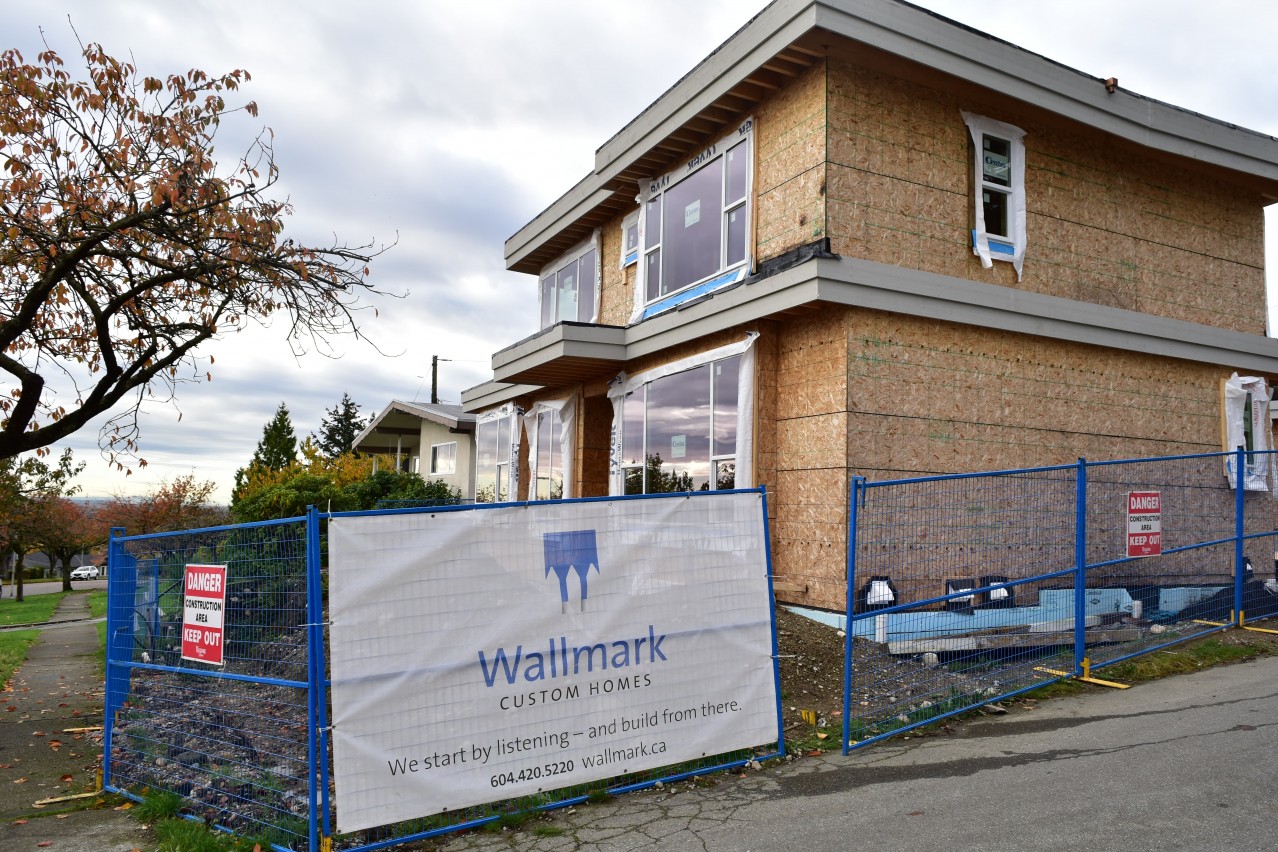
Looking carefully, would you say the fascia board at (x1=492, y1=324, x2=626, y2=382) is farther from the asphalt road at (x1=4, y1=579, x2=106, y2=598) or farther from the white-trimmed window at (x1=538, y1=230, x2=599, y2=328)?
the asphalt road at (x1=4, y1=579, x2=106, y2=598)

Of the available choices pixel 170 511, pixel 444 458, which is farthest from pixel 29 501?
pixel 444 458

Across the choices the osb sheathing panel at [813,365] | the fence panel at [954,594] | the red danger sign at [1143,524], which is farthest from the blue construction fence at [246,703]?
the red danger sign at [1143,524]

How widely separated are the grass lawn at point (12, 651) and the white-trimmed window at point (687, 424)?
9128 millimetres

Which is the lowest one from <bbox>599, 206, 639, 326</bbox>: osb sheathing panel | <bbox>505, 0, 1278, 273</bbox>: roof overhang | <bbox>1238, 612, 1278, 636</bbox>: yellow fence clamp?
<bbox>1238, 612, 1278, 636</bbox>: yellow fence clamp

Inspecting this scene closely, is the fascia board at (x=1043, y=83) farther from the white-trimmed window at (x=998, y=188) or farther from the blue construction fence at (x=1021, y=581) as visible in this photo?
the blue construction fence at (x=1021, y=581)

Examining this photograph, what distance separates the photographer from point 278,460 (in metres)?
45.3

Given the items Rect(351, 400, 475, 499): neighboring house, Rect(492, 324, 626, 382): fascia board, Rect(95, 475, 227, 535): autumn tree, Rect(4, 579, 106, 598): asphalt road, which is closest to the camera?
Rect(492, 324, 626, 382): fascia board

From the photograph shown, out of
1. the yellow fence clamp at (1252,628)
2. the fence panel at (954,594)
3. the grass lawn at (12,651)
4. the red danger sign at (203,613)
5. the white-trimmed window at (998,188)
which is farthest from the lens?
the grass lawn at (12,651)

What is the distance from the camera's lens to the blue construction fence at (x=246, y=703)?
4902 millimetres

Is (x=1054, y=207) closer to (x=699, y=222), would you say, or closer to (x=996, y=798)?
(x=699, y=222)

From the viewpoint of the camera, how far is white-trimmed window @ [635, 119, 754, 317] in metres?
12.0

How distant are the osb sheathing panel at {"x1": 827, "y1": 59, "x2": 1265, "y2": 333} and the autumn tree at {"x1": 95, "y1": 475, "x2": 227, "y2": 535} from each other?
3213 centimetres

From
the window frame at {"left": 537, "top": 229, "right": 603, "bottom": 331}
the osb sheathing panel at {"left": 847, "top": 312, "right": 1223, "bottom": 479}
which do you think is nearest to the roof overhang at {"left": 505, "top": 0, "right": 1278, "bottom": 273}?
the window frame at {"left": 537, "top": 229, "right": 603, "bottom": 331}

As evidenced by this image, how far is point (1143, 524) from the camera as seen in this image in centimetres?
856
